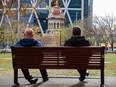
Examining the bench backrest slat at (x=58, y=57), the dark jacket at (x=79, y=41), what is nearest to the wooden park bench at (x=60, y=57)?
the bench backrest slat at (x=58, y=57)

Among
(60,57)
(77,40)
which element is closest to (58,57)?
(60,57)

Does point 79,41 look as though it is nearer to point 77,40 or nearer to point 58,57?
point 77,40

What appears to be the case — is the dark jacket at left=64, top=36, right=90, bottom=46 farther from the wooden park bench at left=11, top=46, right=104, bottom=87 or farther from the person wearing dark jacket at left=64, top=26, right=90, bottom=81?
the wooden park bench at left=11, top=46, right=104, bottom=87

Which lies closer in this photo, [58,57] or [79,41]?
[58,57]

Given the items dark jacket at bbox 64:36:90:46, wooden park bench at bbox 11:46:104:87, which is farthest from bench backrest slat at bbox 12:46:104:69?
dark jacket at bbox 64:36:90:46

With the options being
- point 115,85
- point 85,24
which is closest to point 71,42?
point 115,85

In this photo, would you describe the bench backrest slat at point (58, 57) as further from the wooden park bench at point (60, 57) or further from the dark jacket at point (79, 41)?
the dark jacket at point (79, 41)

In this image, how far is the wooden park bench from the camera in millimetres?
8766

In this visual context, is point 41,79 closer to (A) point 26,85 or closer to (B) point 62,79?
(B) point 62,79

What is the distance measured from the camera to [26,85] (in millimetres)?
9422

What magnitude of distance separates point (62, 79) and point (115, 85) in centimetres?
187

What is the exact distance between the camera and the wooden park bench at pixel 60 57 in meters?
8.77

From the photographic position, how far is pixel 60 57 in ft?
29.3

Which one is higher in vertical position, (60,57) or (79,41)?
(79,41)
